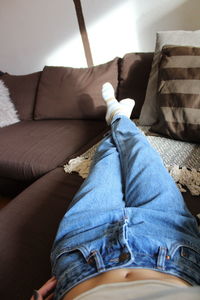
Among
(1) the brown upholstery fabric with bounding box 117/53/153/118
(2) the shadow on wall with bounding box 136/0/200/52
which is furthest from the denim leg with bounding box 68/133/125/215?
(2) the shadow on wall with bounding box 136/0/200/52

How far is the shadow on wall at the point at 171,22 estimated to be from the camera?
1529mm

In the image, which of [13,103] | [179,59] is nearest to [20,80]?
[13,103]

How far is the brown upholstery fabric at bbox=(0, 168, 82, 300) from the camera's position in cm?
66

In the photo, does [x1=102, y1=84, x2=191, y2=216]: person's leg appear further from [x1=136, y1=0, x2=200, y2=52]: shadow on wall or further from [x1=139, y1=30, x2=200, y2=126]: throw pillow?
[x1=136, y1=0, x2=200, y2=52]: shadow on wall

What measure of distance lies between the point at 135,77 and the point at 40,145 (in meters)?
0.70

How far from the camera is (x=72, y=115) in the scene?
69.0 inches

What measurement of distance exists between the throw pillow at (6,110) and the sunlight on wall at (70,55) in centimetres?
54

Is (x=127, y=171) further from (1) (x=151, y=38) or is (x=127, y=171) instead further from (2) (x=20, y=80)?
(2) (x=20, y=80)

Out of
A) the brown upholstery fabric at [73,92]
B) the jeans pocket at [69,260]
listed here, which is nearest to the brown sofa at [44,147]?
the brown upholstery fabric at [73,92]

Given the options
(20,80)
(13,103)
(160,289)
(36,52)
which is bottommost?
(160,289)

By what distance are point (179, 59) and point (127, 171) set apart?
59 centimetres

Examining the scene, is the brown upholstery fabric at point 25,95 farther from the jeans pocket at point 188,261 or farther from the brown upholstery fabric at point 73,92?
the jeans pocket at point 188,261

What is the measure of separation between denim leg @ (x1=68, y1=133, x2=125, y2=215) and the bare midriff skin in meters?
0.19

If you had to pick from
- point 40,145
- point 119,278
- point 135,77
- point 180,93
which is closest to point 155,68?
point 135,77
